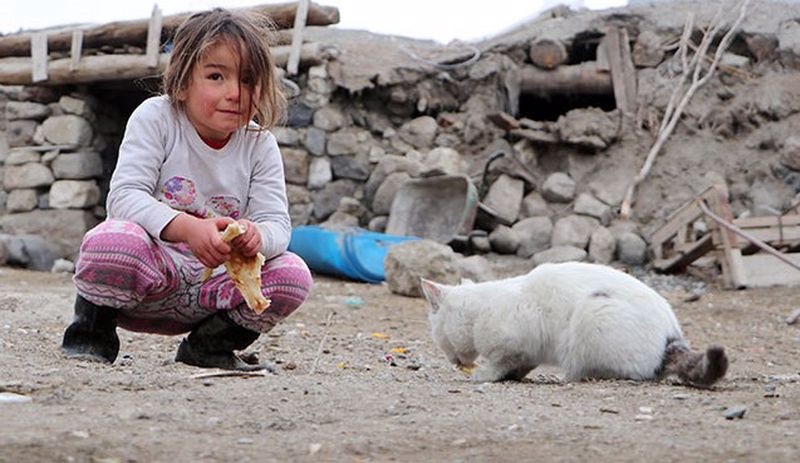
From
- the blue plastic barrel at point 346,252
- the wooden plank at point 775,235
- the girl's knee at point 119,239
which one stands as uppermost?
the girl's knee at point 119,239

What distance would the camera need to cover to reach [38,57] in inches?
443

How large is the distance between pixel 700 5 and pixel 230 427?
37.8 feet

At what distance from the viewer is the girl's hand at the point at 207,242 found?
119 inches

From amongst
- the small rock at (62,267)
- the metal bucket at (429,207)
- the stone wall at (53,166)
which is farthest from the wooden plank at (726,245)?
the stone wall at (53,166)

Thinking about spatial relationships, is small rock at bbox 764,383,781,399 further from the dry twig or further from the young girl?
the dry twig

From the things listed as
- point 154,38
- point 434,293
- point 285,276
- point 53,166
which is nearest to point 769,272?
point 434,293

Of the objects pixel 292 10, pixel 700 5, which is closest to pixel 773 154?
pixel 700 5

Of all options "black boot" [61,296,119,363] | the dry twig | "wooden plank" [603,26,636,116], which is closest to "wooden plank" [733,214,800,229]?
the dry twig

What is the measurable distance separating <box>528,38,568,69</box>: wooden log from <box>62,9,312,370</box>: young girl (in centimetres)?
856

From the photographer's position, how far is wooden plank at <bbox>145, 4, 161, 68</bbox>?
35.1 feet

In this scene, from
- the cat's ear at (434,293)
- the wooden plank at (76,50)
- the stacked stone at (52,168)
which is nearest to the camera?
the cat's ear at (434,293)

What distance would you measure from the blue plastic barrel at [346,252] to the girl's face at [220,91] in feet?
20.6

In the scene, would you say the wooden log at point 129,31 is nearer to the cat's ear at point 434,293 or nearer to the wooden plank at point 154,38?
the wooden plank at point 154,38

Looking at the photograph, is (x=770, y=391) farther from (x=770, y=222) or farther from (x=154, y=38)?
(x=154, y=38)
